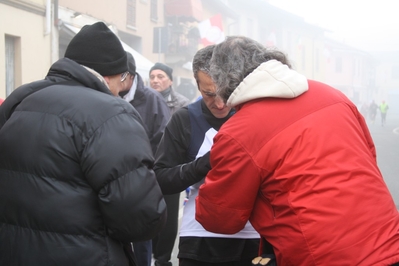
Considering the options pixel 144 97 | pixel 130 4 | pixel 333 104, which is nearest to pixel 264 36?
pixel 130 4

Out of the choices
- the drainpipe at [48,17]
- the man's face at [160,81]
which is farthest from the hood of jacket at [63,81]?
the drainpipe at [48,17]

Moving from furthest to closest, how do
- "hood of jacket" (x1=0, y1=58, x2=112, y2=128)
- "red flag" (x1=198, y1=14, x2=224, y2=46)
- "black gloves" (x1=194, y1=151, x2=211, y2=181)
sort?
"red flag" (x1=198, y1=14, x2=224, y2=46) → "black gloves" (x1=194, y1=151, x2=211, y2=181) → "hood of jacket" (x1=0, y1=58, x2=112, y2=128)

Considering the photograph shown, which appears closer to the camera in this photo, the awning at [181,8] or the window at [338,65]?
the awning at [181,8]

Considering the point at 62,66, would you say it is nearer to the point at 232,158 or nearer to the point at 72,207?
the point at 72,207

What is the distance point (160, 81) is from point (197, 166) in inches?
137

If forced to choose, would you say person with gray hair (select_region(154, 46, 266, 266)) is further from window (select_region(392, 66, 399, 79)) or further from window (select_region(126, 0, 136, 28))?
window (select_region(392, 66, 399, 79))

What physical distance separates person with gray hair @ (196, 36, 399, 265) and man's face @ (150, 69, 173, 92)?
3.92m

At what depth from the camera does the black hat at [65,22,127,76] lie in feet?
7.23

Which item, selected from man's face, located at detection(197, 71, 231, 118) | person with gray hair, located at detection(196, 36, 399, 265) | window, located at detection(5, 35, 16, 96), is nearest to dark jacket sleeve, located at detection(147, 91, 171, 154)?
man's face, located at detection(197, 71, 231, 118)

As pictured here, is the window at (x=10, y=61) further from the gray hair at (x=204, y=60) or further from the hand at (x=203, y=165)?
the hand at (x=203, y=165)

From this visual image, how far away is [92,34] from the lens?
2.22m

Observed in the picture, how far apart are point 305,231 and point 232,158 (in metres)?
0.38

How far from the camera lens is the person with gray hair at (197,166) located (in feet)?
8.74

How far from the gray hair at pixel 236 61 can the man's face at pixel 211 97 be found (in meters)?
0.58
